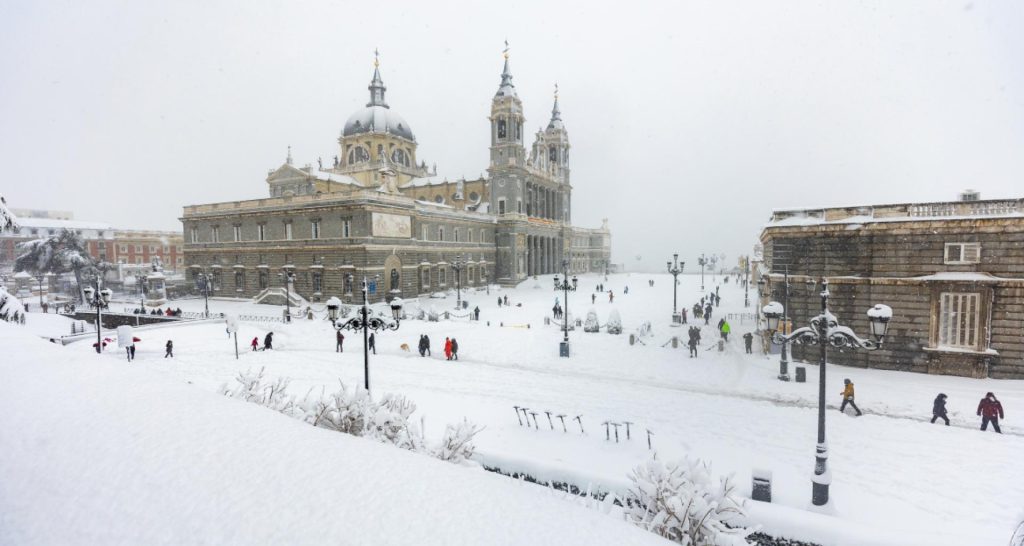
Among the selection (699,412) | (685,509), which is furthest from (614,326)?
(685,509)

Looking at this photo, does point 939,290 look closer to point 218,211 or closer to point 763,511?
point 763,511

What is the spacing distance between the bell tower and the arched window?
50.3 ft

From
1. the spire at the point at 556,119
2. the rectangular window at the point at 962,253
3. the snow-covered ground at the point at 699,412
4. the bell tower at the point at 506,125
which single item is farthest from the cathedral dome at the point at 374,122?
the rectangular window at the point at 962,253

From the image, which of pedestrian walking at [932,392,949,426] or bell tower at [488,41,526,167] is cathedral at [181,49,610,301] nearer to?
bell tower at [488,41,526,167]

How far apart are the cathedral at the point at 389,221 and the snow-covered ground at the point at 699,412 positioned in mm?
13013

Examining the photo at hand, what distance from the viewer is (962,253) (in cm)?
1683

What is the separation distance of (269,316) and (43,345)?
83.5 feet

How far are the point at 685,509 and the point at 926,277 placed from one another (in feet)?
57.3

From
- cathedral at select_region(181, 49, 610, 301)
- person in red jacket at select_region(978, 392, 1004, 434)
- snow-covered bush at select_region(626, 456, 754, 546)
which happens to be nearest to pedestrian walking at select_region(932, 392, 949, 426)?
person in red jacket at select_region(978, 392, 1004, 434)

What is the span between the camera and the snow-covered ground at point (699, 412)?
26.6 ft

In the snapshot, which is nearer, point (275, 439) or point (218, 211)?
point (275, 439)

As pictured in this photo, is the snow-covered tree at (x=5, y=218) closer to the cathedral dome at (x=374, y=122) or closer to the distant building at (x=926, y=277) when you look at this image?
the distant building at (x=926, y=277)

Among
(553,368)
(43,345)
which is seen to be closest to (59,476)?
(43,345)

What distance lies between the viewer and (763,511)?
25.3ft
